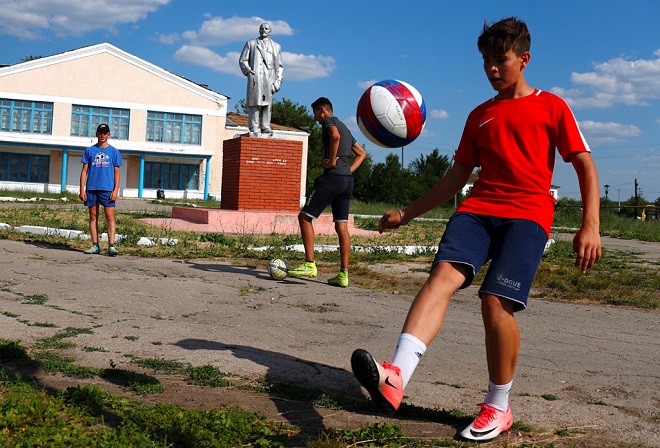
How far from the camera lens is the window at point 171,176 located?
181 feet

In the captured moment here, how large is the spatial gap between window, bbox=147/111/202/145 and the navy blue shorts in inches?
1826

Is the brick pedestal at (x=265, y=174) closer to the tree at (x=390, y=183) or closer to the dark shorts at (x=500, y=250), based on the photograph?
the dark shorts at (x=500, y=250)

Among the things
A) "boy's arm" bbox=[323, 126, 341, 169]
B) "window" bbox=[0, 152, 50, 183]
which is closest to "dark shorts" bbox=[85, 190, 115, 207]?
"boy's arm" bbox=[323, 126, 341, 169]

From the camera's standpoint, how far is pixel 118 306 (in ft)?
21.6

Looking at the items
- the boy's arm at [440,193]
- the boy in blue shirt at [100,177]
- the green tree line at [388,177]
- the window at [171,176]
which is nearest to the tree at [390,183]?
the green tree line at [388,177]

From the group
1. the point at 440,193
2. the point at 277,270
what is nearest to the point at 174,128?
the point at 277,270

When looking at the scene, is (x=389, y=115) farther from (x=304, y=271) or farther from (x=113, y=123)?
(x=113, y=123)

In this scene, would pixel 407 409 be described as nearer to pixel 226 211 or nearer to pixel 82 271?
pixel 82 271

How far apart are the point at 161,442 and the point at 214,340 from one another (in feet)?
7.40

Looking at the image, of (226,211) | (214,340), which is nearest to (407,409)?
(214,340)

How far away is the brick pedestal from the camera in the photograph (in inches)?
675

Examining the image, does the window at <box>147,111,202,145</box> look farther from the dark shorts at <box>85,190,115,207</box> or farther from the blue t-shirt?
the dark shorts at <box>85,190,115,207</box>

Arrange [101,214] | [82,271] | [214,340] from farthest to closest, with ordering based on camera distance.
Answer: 1. [101,214]
2. [82,271]
3. [214,340]

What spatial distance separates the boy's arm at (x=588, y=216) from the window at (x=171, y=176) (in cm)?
5315
